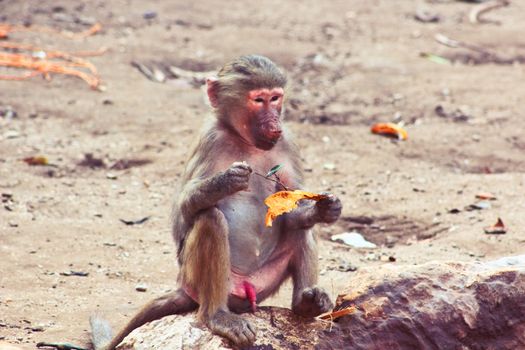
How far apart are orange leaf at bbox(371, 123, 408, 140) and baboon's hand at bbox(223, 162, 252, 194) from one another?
4.61m

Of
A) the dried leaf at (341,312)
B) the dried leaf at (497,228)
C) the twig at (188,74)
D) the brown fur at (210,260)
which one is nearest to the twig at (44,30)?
the twig at (188,74)

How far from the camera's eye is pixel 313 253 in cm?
513

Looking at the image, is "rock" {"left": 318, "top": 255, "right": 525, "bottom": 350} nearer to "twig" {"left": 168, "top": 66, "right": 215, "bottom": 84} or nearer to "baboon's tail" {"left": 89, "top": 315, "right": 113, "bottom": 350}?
"baboon's tail" {"left": 89, "top": 315, "right": 113, "bottom": 350}

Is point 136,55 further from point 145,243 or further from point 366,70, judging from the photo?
point 145,243

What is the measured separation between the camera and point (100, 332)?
5262 mm

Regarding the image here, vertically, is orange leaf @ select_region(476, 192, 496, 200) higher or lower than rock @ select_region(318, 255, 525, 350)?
lower

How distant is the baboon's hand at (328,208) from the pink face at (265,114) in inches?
17.1

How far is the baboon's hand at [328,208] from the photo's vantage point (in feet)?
16.3

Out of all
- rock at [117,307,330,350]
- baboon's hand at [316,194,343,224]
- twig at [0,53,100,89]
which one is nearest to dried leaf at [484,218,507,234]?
baboon's hand at [316,194,343,224]

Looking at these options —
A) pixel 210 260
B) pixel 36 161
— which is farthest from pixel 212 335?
pixel 36 161

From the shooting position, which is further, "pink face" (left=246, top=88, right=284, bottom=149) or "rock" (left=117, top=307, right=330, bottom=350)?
"pink face" (left=246, top=88, right=284, bottom=149)

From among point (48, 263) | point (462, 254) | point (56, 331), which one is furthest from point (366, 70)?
point (56, 331)

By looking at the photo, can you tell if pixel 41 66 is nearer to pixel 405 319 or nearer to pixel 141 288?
pixel 141 288

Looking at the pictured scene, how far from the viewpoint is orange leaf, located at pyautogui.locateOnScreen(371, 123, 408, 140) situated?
912 cm
